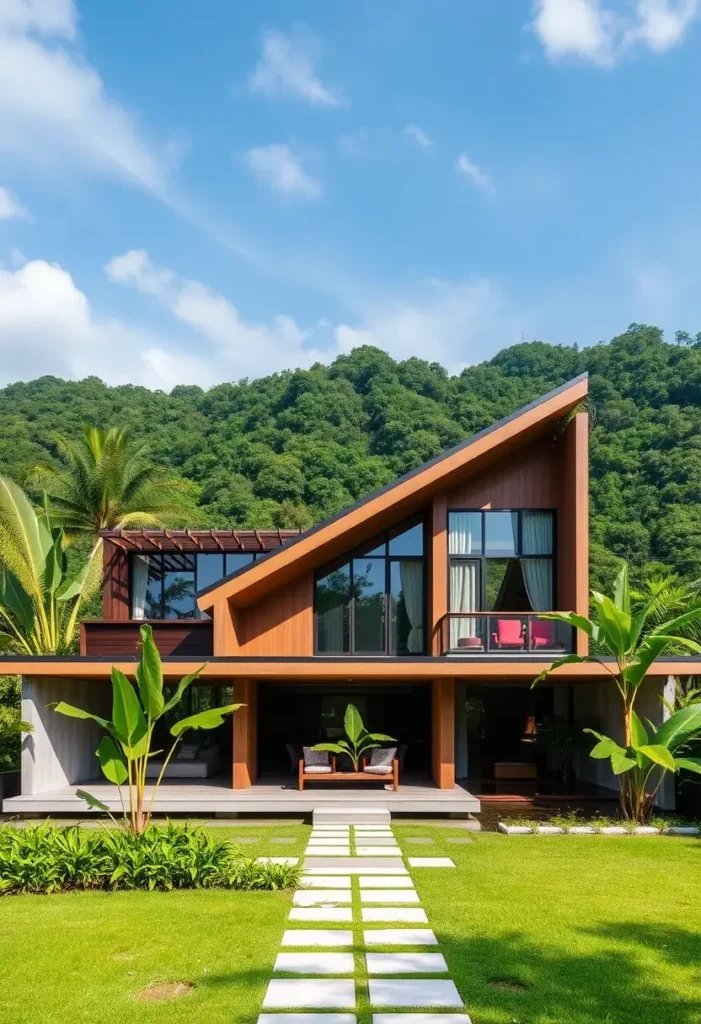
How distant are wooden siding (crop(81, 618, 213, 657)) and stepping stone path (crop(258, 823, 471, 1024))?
7132 millimetres

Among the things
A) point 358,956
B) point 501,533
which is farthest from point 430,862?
point 501,533

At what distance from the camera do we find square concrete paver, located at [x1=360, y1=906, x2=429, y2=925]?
7.59 metres

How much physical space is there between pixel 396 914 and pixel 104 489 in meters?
21.0

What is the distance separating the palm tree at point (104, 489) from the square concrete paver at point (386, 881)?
18.2 metres

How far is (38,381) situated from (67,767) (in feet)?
86.6

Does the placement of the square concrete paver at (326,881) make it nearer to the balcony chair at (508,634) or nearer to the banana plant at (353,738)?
the banana plant at (353,738)

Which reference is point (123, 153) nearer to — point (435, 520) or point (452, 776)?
point (435, 520)

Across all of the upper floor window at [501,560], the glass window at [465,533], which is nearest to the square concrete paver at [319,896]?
the upper floor window at [501,560]

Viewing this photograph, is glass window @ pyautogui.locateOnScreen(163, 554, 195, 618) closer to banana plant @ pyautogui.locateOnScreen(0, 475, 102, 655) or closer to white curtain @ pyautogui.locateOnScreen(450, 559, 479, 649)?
banana plant @ pyautogui.locateOnScreen(0, 475, 102, 655)

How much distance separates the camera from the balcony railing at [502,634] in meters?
15.7

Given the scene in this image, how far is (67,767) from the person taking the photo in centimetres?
1634

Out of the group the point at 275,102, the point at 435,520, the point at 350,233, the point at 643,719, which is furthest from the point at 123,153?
the point at 643,719

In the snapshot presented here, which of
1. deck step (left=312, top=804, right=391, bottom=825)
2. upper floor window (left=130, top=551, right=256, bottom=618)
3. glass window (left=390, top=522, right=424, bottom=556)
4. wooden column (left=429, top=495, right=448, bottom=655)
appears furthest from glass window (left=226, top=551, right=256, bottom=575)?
deck step (left=312, top=804, right=391, bottom=825)

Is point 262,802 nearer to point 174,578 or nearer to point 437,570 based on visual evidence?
point 437,570
